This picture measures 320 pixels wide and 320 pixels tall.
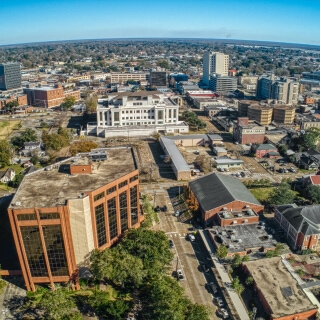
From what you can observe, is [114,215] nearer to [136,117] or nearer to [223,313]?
[223,313]

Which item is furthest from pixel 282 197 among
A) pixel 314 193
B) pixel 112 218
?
pixel 112 218

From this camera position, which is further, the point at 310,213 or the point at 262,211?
the point at 262,211

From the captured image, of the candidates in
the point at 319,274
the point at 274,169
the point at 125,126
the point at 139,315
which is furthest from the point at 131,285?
the point at 125,126

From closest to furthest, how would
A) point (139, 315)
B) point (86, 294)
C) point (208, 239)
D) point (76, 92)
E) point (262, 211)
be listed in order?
point (139, 315) → point (86, 294) → point (208, 239) → point (262, 211) → point (76, 92)

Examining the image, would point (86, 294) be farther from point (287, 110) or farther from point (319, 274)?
point (287, 110)

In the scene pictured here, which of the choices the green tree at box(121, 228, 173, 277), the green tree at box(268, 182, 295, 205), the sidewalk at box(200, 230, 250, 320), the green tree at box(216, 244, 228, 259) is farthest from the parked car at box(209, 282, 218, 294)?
the green tree at box(268, 182, 295, 205)

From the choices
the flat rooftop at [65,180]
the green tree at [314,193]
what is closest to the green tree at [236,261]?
the flat rooftop at [65,180]

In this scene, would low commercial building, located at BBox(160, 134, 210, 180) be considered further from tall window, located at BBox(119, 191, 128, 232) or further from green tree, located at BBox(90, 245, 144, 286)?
green tree, located at BBox(90, 245, 144, 286)
